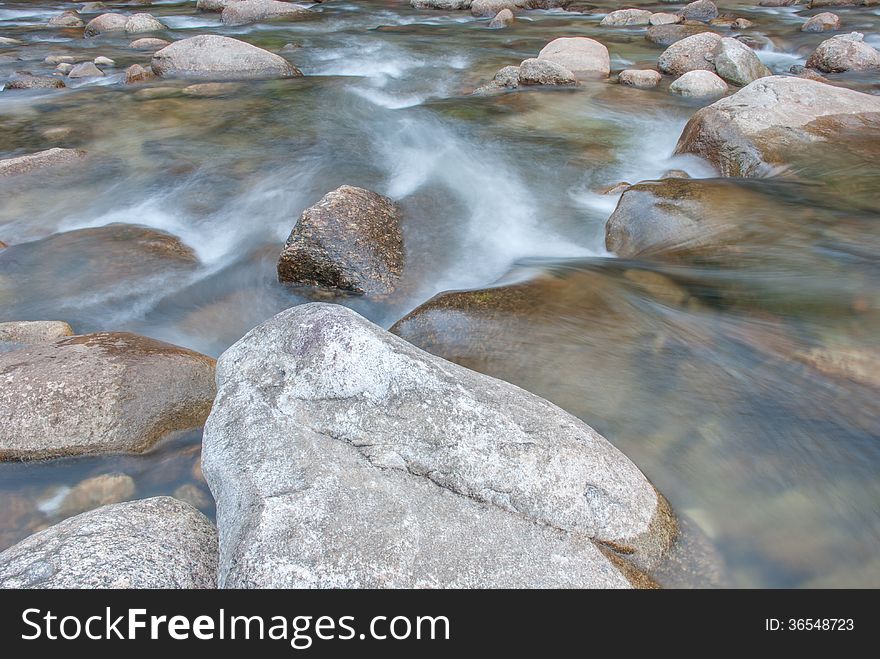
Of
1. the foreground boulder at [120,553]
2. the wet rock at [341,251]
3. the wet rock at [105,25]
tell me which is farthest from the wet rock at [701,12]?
the foreground boulder at [120,553]

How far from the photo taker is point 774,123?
6.81 metres

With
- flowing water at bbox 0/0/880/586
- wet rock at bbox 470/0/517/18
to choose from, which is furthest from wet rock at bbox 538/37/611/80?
wet rock at bbox 470/0/517/18

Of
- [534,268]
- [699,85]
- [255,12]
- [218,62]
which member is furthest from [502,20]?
[534,268]

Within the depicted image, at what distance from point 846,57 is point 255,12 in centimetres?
1406

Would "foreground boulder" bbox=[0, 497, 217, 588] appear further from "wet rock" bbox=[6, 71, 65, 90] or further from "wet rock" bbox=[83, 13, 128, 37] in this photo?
"wet rock" bbox=[83, 13, 128, 37]

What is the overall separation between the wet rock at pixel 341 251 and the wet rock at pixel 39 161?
4126 millimetres

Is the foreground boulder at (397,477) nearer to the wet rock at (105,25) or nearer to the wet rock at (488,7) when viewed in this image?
the wet rock at (105,25)

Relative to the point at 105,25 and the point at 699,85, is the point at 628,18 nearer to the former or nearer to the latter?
the point at 699,85

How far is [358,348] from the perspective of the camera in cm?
292

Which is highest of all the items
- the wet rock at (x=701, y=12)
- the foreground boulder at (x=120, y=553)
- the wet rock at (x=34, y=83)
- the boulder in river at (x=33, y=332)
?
the wet rock at (x=701, y=12)

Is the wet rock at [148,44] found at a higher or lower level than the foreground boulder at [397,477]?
higher

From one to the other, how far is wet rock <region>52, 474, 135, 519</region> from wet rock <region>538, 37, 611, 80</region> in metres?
9.97

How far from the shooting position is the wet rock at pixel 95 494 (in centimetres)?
342
